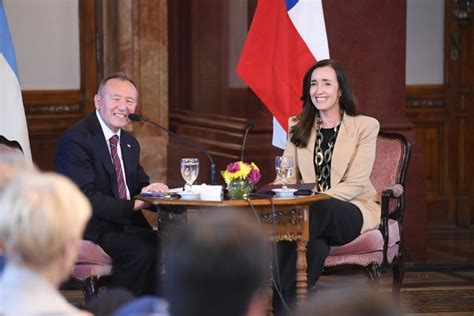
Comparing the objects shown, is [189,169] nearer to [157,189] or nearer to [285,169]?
[157,189]

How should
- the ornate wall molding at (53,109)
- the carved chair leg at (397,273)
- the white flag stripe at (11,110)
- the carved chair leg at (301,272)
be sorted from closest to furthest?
the carved chair leg at (301,272)
the carved chair leg at (397,273)
the white flag stripe at (11,110)
the ornate wall molding at (53,109)

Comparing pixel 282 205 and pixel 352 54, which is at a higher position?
pixel 352 54

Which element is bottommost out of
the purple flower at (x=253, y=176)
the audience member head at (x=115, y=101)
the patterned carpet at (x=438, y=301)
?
the patterned carpet at (x=438, y=301)

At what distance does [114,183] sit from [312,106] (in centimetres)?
107

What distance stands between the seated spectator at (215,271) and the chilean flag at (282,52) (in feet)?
14.8

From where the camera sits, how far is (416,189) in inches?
267

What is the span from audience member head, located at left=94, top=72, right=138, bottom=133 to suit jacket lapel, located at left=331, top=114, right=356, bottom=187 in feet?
3.33

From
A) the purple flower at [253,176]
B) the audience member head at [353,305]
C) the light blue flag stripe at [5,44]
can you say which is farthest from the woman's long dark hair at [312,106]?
the audience member head at [353,305]

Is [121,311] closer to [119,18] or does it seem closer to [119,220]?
[119,220]

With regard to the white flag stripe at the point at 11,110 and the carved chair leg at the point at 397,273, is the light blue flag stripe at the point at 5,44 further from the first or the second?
the carved chair leg at the point at 397,273

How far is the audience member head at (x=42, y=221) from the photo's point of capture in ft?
5.79

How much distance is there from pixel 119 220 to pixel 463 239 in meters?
3.71

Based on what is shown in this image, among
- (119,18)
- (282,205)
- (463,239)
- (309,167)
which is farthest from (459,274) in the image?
(119,18)

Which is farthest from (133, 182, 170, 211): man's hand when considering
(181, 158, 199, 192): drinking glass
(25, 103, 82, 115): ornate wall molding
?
(25, 103, 82, 115): ornate wall molding
